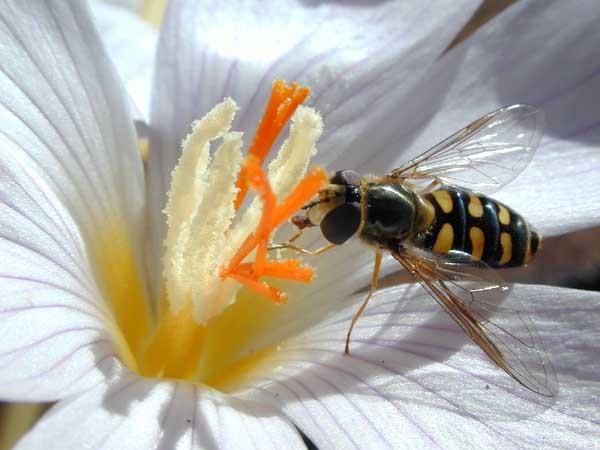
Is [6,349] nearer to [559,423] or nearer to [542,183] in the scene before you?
[559,423]

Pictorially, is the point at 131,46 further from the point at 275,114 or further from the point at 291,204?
the point at 291,204

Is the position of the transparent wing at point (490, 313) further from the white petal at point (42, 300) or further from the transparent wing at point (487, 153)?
the white petal at point (42, 300)

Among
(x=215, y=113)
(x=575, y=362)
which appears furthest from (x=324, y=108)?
(x=575, y=362)

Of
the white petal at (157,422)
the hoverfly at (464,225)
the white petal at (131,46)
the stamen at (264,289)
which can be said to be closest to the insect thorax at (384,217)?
the hoverfly at (464,225)

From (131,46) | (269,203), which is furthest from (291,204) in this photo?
(131,46)

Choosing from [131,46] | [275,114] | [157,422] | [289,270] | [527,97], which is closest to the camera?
[157,422]

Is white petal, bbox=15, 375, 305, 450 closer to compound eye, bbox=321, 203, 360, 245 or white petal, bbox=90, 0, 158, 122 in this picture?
compound eye, bbox=321, 203, 360, 245

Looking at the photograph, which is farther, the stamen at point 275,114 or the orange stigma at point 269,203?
the stamen at point 275,114
